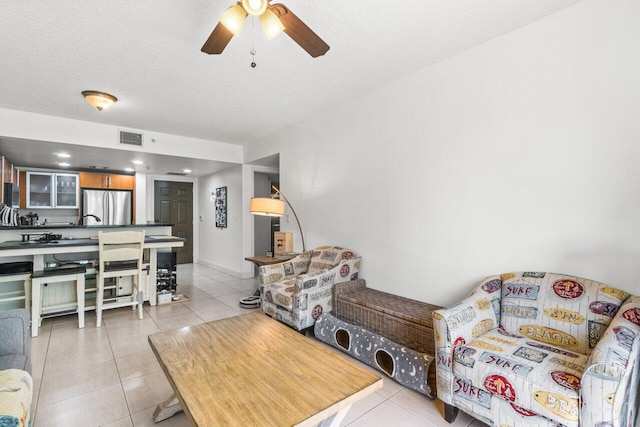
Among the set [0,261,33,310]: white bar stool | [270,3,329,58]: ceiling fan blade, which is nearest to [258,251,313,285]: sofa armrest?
[270,3,329,58]: ceiling fan blade

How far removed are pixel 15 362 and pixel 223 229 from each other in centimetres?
494

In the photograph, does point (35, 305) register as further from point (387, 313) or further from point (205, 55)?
point (387, 313)

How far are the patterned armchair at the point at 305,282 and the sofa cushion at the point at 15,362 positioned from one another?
6.11 ft

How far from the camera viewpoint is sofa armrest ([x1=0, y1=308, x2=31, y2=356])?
1637 mm

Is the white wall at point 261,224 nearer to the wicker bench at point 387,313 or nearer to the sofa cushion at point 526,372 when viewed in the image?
the wicker bench at point 387,313

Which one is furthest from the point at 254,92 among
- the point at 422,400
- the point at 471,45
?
the point at 422,400

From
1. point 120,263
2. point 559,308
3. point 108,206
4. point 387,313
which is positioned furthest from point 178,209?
point 559,308

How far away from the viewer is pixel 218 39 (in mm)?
1723

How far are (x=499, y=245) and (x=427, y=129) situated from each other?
3.87 feet

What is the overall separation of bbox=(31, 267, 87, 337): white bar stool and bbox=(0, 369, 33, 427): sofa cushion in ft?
7.20

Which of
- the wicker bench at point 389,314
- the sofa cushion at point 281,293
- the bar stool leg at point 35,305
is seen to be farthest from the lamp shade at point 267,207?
the bar stool leg at point 35,305

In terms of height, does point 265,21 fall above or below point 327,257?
above

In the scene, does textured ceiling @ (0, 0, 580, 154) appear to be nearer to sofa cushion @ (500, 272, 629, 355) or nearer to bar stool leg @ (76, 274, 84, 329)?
sofa cushion @ (500, 272, 629, 355)

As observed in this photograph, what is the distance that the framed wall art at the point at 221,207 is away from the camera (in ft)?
20.9
